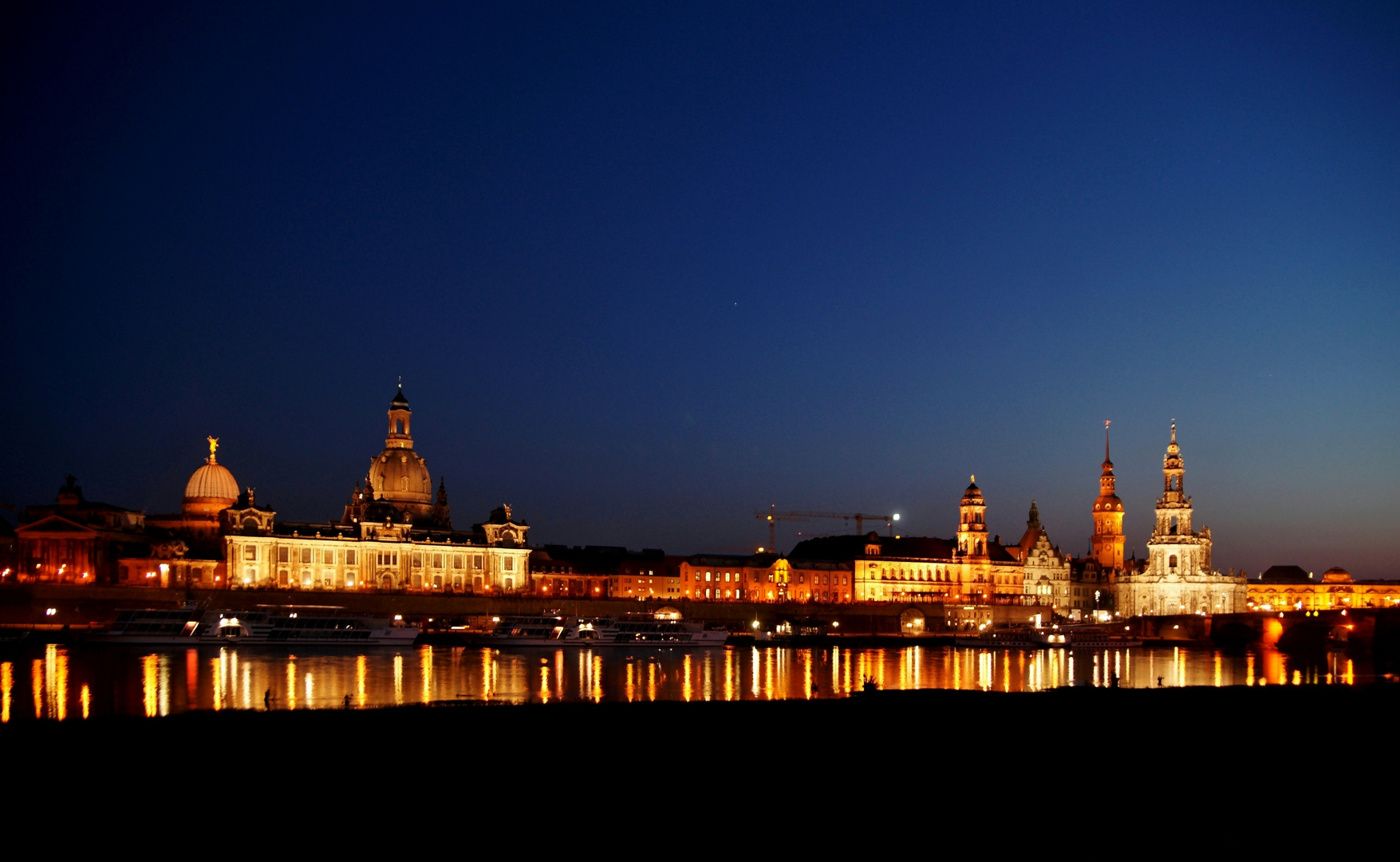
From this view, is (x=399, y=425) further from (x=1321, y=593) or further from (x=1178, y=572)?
(x=1321, y=593)

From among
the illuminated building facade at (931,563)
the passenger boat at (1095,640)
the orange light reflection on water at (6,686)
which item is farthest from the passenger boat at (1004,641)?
the orange light reflection on water at (6,686)

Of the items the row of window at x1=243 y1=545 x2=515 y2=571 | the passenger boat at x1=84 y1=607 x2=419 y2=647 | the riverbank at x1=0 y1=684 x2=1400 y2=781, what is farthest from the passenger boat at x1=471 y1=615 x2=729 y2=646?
the riverbank at x1=0 y1=684 x2=1400 y2=781

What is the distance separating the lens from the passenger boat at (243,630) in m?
89.1

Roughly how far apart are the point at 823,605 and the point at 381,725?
124 m

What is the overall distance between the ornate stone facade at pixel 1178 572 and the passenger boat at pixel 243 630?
10326 centimetres

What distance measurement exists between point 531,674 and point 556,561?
3200 inches

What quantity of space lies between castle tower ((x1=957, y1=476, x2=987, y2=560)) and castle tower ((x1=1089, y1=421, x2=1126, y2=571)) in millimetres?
29301

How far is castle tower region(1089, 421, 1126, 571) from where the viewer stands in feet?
624

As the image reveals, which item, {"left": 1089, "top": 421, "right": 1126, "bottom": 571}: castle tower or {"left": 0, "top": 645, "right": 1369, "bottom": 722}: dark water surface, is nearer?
{"left": 0, "top": 645, "right": 1369, "bottom": 722}: dark water surface

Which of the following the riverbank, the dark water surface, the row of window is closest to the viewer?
the riverbank

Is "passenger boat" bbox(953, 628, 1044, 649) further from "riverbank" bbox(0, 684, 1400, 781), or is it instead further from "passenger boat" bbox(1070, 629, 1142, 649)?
"riverbank" bbox(0, 684, 1400, 781)

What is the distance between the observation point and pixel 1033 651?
112562 mm

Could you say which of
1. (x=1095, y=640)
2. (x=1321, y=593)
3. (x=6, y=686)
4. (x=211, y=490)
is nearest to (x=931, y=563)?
Result: (x=1095, y=640)

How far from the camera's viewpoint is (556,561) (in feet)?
492
